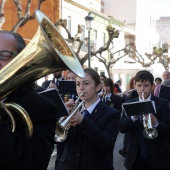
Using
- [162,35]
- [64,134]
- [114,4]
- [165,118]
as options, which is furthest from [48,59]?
[162,35]

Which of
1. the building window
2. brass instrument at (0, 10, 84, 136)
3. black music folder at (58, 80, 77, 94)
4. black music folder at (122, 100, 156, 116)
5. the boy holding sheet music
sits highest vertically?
the building window

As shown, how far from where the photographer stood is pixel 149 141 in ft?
14.3

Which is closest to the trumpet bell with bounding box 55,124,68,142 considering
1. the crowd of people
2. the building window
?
the crowd of people

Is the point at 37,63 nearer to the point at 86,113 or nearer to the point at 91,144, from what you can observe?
the point at 91,144

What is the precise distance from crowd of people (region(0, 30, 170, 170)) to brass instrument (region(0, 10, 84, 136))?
0.24 ft

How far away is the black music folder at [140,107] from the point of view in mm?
4285

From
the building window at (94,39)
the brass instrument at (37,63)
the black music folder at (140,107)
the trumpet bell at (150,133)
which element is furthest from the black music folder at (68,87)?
the building window at (94,39)

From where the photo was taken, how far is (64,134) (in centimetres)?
334

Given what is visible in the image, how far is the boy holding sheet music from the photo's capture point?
4.30 m

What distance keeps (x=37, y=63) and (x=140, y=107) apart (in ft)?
8.48

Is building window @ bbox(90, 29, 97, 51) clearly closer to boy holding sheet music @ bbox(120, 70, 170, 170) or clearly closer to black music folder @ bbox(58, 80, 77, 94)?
black music folder @ bbox(58, 80, 77, 94)

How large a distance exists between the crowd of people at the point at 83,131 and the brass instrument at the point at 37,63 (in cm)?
7

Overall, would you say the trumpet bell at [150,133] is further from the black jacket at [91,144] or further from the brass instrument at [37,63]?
the brass instrument at [37,63]

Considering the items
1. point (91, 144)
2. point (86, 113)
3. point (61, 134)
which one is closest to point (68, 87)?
point (86, 113)
